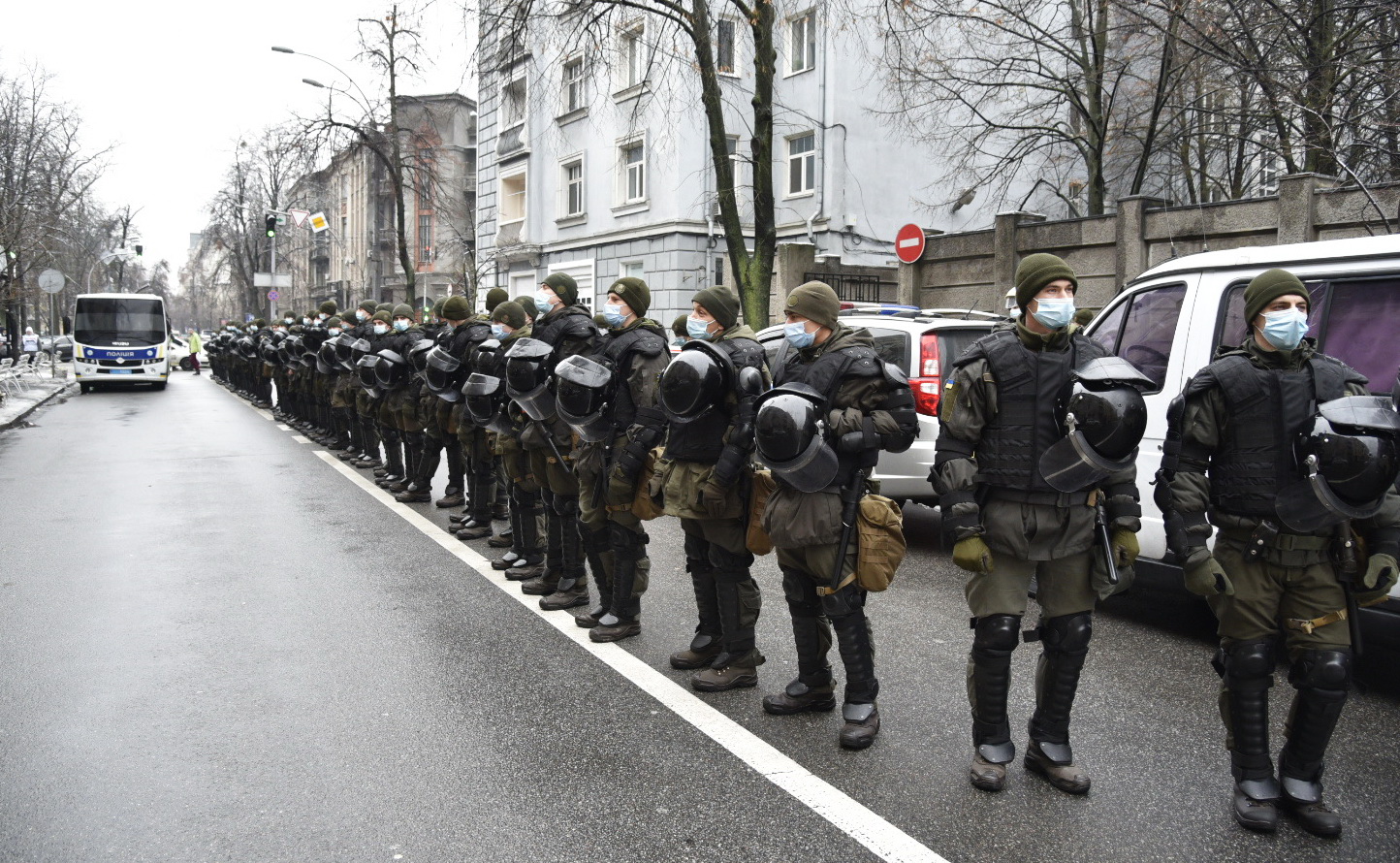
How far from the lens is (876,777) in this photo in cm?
391

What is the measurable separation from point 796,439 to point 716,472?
2.01ft

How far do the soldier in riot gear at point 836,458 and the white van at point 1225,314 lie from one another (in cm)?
177

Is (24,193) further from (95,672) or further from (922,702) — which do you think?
(922,702)

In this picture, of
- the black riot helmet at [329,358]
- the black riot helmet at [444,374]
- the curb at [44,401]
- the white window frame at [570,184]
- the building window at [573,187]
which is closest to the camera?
the black riot helmet at [444,374]

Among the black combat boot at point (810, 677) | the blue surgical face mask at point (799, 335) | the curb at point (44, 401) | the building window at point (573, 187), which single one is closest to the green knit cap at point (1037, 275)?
the blue surgical face mask at point (799, 335)

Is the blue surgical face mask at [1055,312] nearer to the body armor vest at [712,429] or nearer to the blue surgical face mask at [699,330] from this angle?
the body armor vest at [712,429]

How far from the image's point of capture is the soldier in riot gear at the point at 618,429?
17.8ft

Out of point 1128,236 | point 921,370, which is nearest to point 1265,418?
point 921,370

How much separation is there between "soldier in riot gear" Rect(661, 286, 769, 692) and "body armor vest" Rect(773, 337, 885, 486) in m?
0.31

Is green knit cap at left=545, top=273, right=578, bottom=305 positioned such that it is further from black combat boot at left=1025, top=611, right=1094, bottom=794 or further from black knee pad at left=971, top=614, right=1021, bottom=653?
black combat boot at left=1025, top=611, right=1094, bottom=794

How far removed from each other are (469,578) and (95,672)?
2432 mm

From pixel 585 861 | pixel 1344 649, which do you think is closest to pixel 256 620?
pixel 585 861

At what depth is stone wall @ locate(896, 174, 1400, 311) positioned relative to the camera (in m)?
12.5

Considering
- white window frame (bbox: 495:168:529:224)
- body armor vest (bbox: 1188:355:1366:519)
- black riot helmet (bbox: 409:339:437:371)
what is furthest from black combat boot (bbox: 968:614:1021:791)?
white window frame (bbox: 495:168:529:224)
